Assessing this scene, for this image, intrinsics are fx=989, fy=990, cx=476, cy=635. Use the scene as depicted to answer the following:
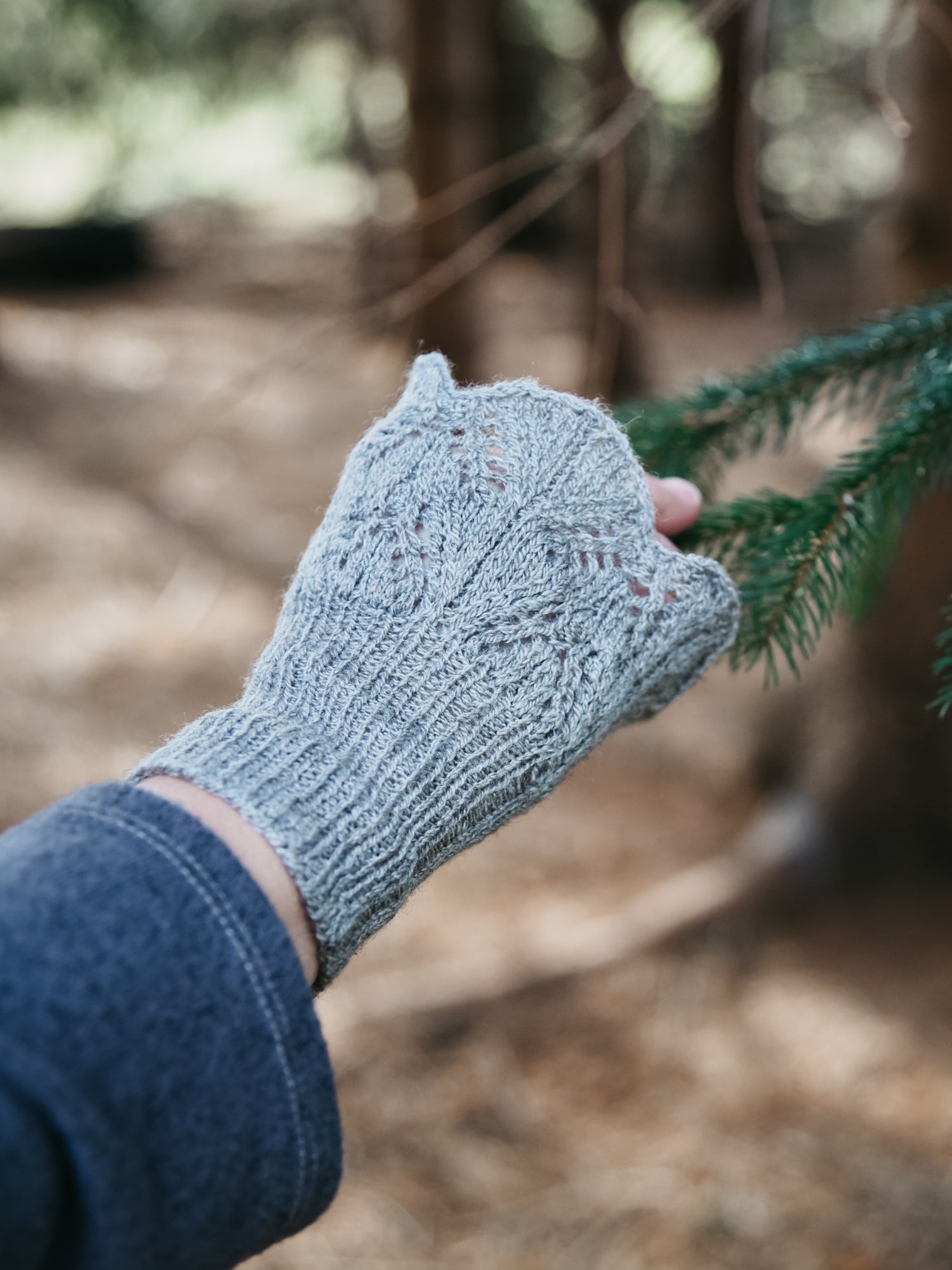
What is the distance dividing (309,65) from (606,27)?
4797mm

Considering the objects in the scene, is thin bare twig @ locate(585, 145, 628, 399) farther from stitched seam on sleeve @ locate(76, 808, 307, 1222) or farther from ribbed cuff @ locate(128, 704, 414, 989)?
stitched seam on sleeve @ locate(76, 808, 307, 1222)

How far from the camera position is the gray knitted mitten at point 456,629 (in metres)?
0.62

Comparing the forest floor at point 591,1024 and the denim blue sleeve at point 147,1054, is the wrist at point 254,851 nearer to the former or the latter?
→ the denim blue sleeve at point 147,1054

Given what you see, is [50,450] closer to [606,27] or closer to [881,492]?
[606,27]

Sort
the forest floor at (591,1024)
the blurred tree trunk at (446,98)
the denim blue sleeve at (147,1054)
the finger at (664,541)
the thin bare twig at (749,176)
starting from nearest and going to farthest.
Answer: the denim blue sleeve at (147,1054) < the finger at (664,541) < the thin bare twig at (749,176) < the forest floor at (591,1024) < the blurred tree trunk at (446,98)

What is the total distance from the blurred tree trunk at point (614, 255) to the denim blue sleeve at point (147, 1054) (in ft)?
2.44

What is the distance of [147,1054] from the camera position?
1.49 feet

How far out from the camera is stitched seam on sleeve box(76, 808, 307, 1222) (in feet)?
1.62

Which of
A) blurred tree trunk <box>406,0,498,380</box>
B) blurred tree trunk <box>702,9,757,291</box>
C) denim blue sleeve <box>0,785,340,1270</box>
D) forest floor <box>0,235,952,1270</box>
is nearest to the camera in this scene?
denim blue sleeve <box>0,785,340,1270</box>

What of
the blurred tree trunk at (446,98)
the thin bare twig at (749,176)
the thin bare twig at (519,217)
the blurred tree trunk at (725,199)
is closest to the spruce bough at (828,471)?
the thin bare twig at (749,176)

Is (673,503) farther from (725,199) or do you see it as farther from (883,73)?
(725,199)

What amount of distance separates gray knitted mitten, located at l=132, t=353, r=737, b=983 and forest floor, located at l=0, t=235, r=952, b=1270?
9 centimetres

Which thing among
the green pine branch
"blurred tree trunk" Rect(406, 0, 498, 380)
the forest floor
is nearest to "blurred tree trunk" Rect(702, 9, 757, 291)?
"blurred tree trunk" Rect(406, 0, 498, 380)

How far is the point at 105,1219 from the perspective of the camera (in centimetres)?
43
